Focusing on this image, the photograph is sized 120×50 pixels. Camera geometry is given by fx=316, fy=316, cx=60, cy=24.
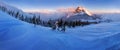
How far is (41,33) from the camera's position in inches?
492

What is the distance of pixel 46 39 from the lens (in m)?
12.1

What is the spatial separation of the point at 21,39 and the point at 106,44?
3.34 meters

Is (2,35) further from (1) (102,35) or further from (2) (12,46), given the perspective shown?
(1) (102,35)

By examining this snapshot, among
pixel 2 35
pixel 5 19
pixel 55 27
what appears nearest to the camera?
pixel 2 35

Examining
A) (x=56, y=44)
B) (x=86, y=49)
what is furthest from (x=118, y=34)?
(x=56, y=44)

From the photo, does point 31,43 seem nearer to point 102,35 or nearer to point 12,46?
point 12,46

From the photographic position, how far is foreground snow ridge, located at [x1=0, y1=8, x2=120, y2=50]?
11.8m

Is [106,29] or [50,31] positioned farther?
[106,29]

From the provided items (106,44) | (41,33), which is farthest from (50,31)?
(106,44)

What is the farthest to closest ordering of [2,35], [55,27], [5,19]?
[55,27]
[5,19]
[2,35]

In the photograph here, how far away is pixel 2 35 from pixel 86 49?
3.26m

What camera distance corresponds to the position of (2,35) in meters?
11.8

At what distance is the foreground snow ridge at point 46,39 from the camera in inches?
465

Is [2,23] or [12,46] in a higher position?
[2,23]
